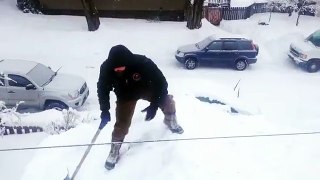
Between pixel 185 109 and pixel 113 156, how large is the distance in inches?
83.2

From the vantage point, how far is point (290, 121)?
30.4 ft

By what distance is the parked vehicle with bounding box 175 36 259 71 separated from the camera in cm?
1380

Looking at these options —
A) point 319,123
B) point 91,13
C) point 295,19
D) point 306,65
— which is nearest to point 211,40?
point 306,65

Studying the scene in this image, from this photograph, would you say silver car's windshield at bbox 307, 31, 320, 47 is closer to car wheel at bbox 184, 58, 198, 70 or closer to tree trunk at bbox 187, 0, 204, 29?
tree trunk at bbox 187, 0, 204, 29

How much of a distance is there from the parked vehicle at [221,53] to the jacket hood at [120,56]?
894 centimetres

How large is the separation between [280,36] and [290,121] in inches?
345

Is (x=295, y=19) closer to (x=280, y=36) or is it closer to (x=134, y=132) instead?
(x=280, y=36)

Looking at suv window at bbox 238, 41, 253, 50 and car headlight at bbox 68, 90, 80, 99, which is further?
suv window at bbox 238, 41, 253, 50

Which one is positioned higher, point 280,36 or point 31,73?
point 31,73

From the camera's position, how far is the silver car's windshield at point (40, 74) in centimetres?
979

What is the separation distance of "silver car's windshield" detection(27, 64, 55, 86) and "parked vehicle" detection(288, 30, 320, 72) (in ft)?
31.2

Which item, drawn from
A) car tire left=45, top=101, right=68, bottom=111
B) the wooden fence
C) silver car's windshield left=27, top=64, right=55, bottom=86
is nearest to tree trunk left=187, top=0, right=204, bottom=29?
the wooden fence

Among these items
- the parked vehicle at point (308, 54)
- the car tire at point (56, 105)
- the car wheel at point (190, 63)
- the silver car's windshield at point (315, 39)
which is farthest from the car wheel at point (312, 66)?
the car tire at point (56, 105)

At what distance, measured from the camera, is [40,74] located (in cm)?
1005
